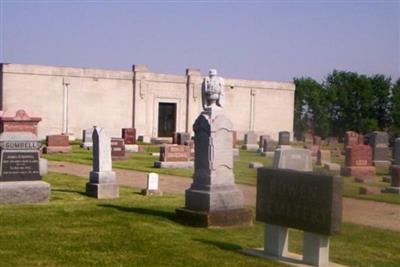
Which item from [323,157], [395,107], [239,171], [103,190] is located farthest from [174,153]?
[395,107]

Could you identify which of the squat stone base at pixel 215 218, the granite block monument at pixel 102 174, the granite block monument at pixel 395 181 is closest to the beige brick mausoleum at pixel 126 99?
the granite block monument at pixel 102 174

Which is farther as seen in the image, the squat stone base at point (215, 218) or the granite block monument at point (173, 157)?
the granite block monument at point (173, 157)

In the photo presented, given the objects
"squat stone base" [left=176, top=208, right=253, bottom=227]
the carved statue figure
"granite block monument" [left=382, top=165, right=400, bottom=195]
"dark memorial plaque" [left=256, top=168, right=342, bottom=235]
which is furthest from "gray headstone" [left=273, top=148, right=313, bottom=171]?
"granite block monument" [left=382, top=165, right=400, bottom=195]

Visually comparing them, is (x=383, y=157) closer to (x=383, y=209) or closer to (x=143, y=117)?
(x=383, y=209)

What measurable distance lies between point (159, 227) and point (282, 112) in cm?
4552

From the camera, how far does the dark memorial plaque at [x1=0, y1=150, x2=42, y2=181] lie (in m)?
11.8

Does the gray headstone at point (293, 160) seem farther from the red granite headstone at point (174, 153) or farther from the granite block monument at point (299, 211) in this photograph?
the red granite headstone at point (174, 153)

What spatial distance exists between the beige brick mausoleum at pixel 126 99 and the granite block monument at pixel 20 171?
96.1 feet

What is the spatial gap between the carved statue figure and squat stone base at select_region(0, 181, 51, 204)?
146 inches

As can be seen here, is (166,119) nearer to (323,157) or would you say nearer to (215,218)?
(323,157)

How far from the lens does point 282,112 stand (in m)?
54.5

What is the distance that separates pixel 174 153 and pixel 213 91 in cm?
1327

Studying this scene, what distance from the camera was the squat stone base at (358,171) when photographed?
2274cm

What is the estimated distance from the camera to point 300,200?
7.50m
